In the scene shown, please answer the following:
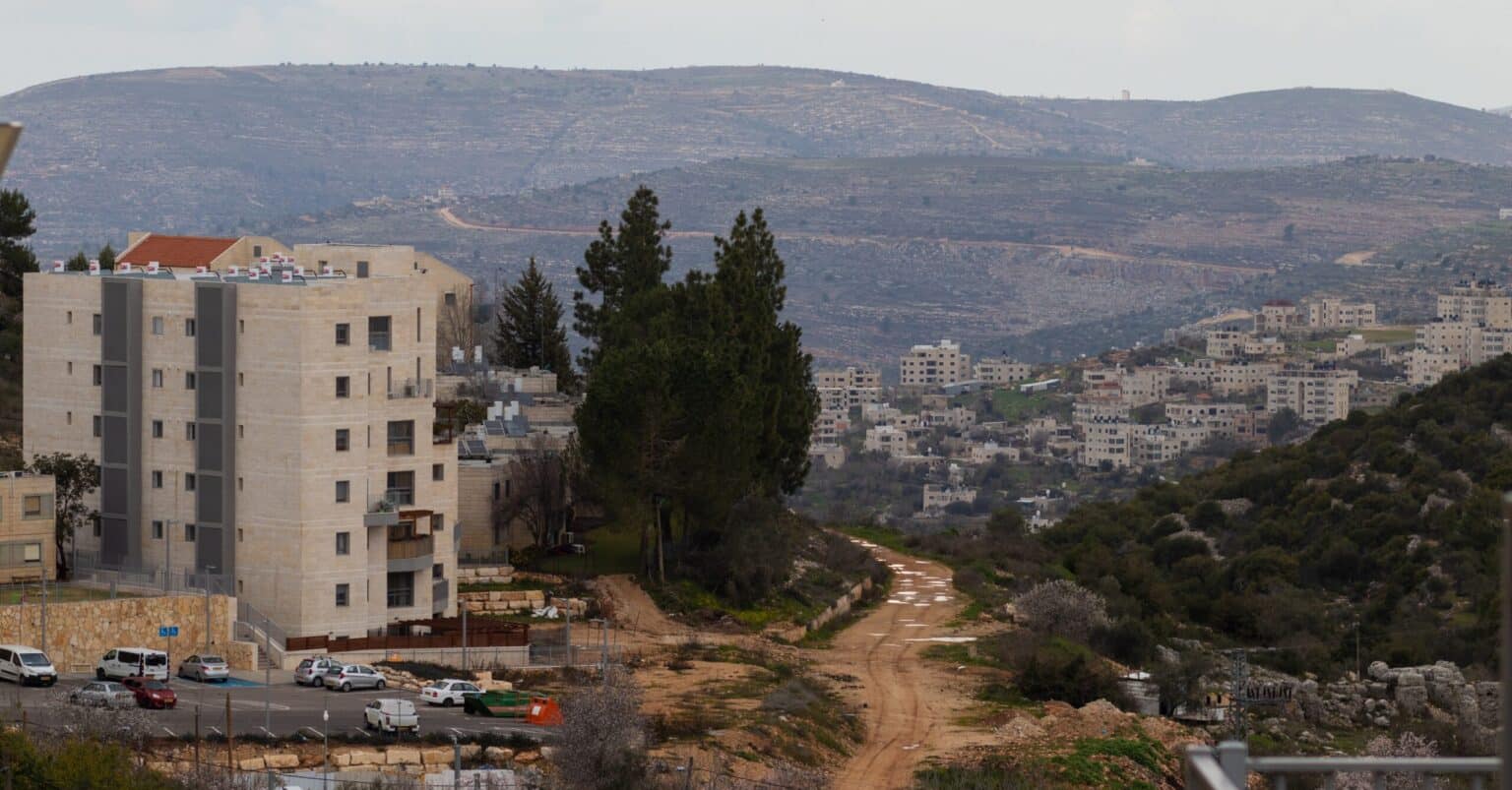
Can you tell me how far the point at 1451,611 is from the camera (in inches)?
2232

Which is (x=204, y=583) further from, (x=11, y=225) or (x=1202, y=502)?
(x=1202, y=502)

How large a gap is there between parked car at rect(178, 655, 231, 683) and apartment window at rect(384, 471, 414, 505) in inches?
218

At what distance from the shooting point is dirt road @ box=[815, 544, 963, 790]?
1329 inches

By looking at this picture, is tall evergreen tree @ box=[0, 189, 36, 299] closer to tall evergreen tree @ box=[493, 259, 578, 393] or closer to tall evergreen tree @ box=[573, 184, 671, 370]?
tall evergreen tree @ box=[493, 259, 578, 393]

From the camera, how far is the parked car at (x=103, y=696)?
31.6 m

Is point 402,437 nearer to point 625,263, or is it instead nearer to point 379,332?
point 379,332

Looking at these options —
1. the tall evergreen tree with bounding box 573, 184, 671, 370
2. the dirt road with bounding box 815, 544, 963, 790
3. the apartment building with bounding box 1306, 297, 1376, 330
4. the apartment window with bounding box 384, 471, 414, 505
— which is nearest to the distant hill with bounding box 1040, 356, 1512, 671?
the dirt road with bounding box 815, 544, 963, 790

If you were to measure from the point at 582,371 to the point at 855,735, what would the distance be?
31.4 metres

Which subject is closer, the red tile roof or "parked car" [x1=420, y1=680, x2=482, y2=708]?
"parked car" [x1=420, y1=680, x2=482, y2=708]

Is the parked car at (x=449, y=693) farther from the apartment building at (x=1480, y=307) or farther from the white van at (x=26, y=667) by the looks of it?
the apartment building at (x=1480, y=307)

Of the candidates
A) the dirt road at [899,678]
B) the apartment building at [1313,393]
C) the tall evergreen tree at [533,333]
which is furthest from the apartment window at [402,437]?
the apartment building at [1313,393]

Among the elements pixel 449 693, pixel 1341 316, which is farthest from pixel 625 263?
pixel 1341 316

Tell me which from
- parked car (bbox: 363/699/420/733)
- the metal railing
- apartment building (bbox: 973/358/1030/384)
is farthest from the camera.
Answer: apartment building (bbox: 973/358/1030/384)

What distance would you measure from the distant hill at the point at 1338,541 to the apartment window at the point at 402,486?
18.4 m
